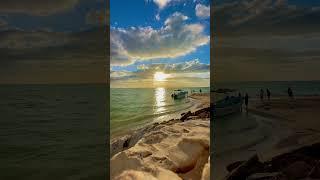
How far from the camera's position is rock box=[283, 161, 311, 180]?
103 inches

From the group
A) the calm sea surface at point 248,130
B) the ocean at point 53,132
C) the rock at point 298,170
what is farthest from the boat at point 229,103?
the ocean at point 53,132

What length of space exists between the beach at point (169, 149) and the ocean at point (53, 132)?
0.19 meters

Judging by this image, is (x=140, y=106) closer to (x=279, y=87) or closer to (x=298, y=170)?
(x=279, y=87)

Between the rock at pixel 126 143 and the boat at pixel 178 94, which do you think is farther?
the boat at pixel 178 94

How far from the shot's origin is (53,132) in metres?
2.56

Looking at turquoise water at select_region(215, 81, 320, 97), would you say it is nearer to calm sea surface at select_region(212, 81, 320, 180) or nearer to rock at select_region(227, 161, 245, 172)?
calm sea surface at select_region(212, 81, 320, 180)

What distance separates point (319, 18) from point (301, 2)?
0.20 m

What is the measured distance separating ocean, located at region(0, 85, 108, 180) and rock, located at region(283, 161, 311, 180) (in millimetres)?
1481

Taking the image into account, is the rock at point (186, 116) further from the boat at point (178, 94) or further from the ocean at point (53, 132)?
the ocean at point (53, 132)

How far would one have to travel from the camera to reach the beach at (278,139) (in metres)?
2.80

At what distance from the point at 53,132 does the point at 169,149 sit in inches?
38.4

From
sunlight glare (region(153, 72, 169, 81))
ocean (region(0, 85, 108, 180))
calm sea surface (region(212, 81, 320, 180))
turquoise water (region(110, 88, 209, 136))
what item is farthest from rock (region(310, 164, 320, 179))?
ocean (region(0, 85, 108, 180))

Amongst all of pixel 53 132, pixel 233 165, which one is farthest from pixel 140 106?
pixel 233 165

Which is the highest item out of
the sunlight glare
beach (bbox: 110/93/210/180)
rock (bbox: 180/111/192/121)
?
the sunlight glare
